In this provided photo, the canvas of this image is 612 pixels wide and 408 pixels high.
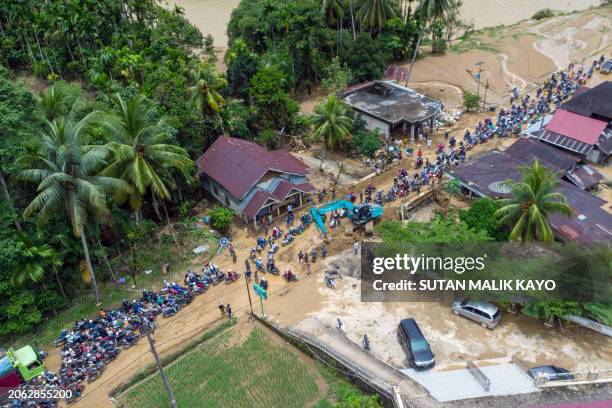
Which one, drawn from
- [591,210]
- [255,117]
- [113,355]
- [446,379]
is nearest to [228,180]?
[255,117]

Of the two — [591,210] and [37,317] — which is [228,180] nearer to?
[37,317]

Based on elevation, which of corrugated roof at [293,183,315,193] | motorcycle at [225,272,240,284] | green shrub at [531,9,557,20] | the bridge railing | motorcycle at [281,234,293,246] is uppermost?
green shrub at [531,9,557,20]

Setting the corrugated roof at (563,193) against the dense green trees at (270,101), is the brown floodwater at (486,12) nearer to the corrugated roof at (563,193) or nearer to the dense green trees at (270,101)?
the dense green trees at (270,101)

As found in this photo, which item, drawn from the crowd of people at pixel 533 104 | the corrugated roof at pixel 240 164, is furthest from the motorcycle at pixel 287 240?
the crowd of people at pixel 533 104

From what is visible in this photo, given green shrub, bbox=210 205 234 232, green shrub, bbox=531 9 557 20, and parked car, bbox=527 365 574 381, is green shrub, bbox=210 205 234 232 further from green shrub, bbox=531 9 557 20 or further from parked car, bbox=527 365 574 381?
green shrub, bbox=531 9 557 20

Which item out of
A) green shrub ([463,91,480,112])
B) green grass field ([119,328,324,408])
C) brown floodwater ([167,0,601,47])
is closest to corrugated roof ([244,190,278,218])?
green grass field ([119,328,324,408])

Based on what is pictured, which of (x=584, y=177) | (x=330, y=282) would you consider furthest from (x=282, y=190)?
(x=584, y=177)
